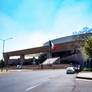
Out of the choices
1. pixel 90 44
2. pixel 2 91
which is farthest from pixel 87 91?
pixel 90 44

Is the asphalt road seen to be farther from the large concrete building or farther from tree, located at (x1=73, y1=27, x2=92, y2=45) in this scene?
the large concrete building

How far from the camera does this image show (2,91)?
8469 millimetres

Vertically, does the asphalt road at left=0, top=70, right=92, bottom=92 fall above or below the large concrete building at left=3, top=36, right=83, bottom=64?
below

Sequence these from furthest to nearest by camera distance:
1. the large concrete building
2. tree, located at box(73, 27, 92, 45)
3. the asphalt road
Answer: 1. the large concrete building
2. tree, located at box(73, 27, 92, 45)
3. the asphalt road

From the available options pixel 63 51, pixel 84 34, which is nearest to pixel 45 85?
pixel 84 34

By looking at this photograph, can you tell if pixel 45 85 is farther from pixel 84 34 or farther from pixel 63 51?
pixel 63 51

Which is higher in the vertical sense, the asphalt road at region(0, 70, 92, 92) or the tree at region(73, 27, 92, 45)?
the tree at region(73, 27, 92, 45)

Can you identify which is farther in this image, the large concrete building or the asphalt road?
the large concrete building

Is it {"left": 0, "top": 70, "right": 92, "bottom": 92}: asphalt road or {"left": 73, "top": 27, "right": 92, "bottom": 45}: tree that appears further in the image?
{"left": 73, "top": 27, "right": 92, "bottom": 45}: tree

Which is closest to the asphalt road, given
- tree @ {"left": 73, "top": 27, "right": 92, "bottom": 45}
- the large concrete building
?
tree @ {"left": 73, "top": 27, "right": 92, "bottom": 45}

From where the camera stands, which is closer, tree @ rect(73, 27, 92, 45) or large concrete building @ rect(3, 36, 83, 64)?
tree @ rect(73, 27, 92, 45)

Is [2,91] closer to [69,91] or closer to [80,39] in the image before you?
[69,91]

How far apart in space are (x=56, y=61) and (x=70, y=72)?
41.4 meters

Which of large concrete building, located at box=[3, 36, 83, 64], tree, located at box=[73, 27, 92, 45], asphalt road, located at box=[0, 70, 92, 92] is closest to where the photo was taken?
asphalt road, located at box=[0, 70, 92, 92]
